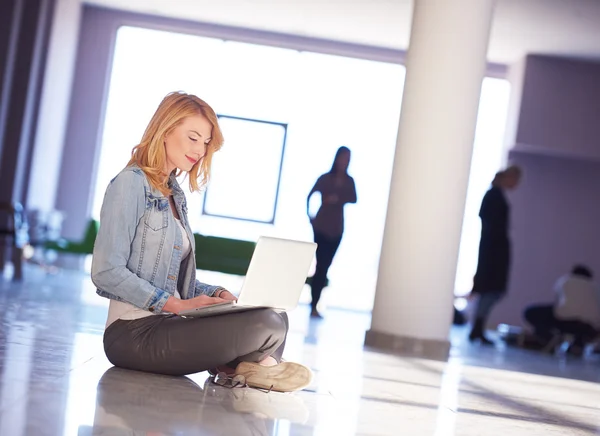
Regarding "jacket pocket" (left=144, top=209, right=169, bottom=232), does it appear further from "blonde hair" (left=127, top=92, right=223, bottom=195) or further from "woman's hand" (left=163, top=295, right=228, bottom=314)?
"woman's hand" (left=163, top=295, right=228, bottom=314)

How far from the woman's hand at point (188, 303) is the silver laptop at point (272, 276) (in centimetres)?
2

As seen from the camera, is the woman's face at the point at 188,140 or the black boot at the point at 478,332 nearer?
the woman's face at the point at 188,140

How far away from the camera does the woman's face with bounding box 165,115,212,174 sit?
129 inches

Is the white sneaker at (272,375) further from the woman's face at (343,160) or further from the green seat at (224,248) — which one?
the green seat at (224,248)

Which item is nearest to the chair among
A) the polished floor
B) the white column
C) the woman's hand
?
the polished floor

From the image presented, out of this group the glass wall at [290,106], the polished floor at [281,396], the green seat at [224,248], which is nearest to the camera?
the polished floor at [281,396]

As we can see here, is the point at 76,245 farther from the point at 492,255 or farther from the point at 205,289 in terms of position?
the point at 205,289

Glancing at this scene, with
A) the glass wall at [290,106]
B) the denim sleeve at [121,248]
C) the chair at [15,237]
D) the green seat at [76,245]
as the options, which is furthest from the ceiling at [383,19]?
the denim sleeve at [121,248]

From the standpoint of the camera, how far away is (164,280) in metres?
3.31

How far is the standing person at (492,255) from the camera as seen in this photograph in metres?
8.66

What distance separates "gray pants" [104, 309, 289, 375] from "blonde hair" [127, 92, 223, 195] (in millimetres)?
472

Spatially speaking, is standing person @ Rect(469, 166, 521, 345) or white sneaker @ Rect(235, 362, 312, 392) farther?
standing person @ Rect(469, 166, 521, 345)

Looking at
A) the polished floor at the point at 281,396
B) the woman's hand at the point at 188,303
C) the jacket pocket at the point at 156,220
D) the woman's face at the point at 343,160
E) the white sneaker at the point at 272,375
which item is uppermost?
the woman's face at the point at 343,160

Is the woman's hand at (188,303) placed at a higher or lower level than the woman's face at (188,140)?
lower
